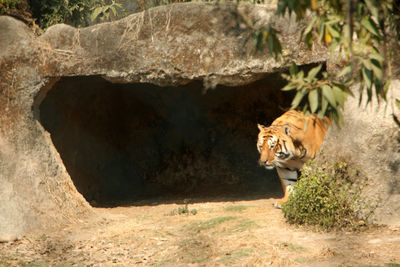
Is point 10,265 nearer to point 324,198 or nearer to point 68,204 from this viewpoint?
point 68,204

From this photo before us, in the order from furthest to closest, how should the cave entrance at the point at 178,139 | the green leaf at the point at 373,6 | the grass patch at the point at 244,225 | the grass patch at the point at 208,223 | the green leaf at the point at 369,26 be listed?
the cave entrance at the point at 178,139, the grass patch at the point at 208,223, the grass patch at the point at 244,225, the green leaf at the point at 369,26, the green leaf at the point at 373,6

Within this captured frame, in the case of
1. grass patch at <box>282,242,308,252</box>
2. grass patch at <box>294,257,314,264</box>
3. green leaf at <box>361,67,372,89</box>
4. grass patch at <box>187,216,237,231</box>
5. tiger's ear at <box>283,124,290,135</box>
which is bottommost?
grass patch at <box>294,257,314,264</box>

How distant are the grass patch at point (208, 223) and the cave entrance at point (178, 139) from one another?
8.24 feet

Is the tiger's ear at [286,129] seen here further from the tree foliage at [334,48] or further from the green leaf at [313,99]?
the green leaf at [313,99]

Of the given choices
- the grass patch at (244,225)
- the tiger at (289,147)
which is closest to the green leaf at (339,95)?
the grass patch at (244,225)

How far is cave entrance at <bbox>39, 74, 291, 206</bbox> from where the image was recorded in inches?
362

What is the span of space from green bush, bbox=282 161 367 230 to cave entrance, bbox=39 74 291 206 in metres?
3.09

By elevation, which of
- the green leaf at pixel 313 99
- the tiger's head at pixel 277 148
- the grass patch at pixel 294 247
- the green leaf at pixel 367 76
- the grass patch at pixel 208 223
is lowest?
the grass patch at pixel 294 247

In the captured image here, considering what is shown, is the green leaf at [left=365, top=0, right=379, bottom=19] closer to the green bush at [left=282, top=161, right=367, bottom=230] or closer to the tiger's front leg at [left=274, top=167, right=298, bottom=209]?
the green bush at [left=282, top=161, right=367, bottom=230]

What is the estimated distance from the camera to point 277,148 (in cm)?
695

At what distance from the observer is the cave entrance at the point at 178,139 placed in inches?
362

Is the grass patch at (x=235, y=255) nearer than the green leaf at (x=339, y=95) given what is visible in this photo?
No

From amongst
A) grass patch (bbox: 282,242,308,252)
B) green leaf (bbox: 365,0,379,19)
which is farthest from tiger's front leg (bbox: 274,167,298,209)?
green leaf (bbox: 365,0,379,19)

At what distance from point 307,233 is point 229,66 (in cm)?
214
